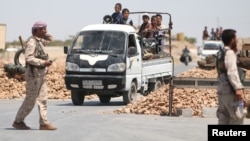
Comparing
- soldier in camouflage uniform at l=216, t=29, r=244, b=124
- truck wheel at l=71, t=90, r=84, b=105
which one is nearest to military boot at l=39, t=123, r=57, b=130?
soldier in camouflage uniform at l=216, t=29, r=244, b=124

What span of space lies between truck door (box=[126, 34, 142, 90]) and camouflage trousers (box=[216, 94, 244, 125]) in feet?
35.9

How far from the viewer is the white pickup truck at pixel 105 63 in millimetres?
21359

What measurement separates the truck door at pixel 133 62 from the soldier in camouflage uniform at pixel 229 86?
35.9ft

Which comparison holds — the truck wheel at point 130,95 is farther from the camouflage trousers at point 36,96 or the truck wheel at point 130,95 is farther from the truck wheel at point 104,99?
the camouflage trousers at point 36,96

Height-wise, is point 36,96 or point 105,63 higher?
point 105,63

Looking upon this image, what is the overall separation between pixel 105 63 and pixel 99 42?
86 centimetres

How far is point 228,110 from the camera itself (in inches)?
418

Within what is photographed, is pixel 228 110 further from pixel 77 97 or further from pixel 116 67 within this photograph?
pixel 77 97

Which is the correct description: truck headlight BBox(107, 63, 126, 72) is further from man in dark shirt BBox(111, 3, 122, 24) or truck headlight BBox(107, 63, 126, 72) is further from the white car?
the white car

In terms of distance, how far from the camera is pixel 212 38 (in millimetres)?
60906

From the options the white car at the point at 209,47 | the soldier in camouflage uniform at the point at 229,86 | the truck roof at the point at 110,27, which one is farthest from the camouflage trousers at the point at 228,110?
the white car at the point at 209,47

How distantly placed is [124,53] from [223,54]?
1116 centimetres

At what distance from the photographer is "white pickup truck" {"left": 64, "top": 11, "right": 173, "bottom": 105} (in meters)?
21.4

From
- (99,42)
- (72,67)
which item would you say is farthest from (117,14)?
(72,67)
